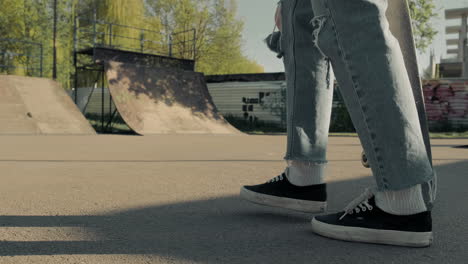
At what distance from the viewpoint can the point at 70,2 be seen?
20.3m

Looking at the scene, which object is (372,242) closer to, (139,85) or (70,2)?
(139,85)

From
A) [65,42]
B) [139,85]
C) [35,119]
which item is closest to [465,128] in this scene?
[139,85]

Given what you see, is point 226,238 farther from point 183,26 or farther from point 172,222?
point 183,26

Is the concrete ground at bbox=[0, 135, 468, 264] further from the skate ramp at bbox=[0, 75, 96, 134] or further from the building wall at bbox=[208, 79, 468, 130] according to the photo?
the building wall at bbox=[208, 79, 468, 130]

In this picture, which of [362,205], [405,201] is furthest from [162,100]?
[405,201]

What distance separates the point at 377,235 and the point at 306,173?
462 millimetres

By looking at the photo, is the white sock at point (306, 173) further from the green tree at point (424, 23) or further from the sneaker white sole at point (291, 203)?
the green tree at point (424, 23)

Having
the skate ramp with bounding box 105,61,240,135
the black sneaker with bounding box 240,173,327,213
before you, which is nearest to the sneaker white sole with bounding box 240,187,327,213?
the black sneaker with bounding box 240,173,327,213

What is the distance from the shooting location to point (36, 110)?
27.6 feet

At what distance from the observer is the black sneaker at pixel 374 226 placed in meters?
1.24

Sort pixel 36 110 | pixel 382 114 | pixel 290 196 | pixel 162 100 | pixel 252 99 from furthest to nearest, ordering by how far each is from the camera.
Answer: pixel 252 99 < pixel 162 100 < pixel 36 110 < pixel 290 196 < pixel 382 114

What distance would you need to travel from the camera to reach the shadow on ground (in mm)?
1161

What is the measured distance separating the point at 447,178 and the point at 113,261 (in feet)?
8.92

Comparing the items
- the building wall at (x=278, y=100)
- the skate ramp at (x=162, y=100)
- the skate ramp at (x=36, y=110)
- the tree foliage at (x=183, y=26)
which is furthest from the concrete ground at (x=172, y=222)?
the tree foliage at (x=183, y=26)
